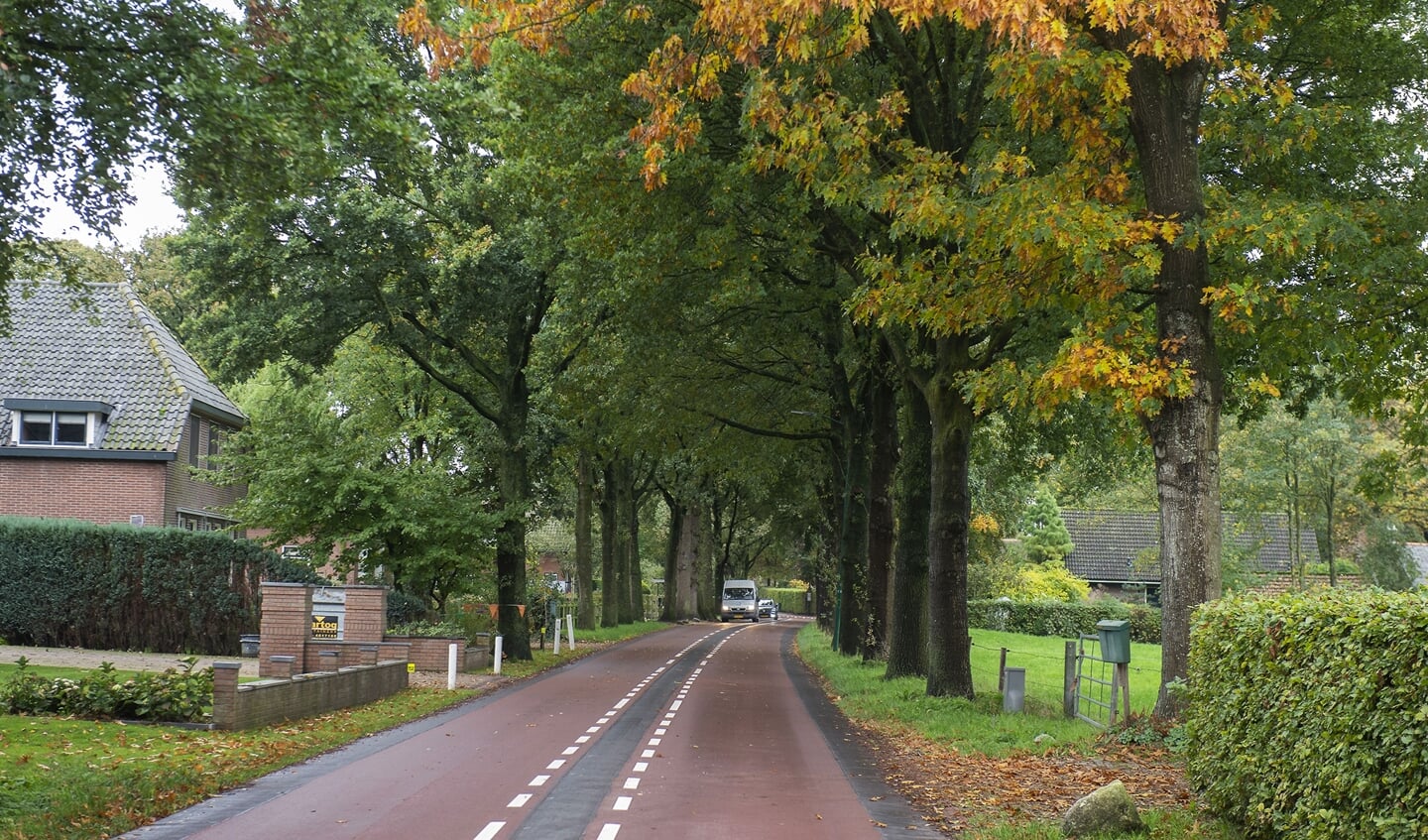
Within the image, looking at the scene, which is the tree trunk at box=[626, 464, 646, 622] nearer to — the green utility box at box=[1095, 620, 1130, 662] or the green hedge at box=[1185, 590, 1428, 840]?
the green utility box at box=[1095, 620, 1130, 662]

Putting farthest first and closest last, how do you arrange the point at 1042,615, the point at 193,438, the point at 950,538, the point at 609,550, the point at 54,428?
the point at 1042,615, the point at 609,550, the point at 193,438, the point at 54,428, the point at 950,538

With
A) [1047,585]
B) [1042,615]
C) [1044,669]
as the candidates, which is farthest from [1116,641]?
[1047,585]

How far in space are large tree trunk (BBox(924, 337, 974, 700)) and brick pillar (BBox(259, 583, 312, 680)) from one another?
10.2 metres

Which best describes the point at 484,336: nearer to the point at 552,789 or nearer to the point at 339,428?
Result: the point at 339,428

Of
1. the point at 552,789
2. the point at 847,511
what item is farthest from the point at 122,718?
the point at 847,511

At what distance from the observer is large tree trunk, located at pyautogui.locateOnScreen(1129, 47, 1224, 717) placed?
43.3 feet

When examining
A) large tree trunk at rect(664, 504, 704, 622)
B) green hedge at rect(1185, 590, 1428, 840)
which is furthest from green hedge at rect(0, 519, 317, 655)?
large tree trunk at rect(664, 504, 704, 622)

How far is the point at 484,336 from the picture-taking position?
111 feet

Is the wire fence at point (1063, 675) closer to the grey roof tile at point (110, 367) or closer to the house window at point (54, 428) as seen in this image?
the grey roof tile at point (110, 367)

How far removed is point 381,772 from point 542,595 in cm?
2856

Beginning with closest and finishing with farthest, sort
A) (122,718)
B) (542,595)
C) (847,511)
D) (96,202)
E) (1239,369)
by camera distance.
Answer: (96,202), (122,718), (1239,369), (847,511), (542,595)

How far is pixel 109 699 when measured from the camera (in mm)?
14977

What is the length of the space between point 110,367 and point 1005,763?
Answer: 2997cm

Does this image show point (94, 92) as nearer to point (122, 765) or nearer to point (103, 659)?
point (122, 765)
